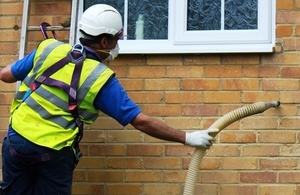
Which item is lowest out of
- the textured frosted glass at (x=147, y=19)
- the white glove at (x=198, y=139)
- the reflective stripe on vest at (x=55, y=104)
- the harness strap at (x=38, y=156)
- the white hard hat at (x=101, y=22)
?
the harness strap at (x=38, y=156)

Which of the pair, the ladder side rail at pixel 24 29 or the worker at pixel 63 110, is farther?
the ladder side rail at pixel 24 29

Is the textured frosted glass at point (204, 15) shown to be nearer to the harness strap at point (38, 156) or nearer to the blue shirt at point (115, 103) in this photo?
the blue shirt at point (115, 103)

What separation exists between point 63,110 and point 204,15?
4.13 feet

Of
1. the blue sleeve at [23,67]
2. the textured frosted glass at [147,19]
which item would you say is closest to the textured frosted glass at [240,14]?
the textured frosted glass at [147,19]

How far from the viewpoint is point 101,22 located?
153 inches

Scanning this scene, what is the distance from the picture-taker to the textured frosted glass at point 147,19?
455 cm

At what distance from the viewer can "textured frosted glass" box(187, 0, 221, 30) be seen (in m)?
4.48

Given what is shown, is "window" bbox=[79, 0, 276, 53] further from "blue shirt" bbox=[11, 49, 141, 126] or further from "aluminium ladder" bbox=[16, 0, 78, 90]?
"blue shirt" bbox=[11, 49, 141, 126]

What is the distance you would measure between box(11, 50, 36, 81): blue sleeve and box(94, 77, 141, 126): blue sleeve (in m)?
0.50

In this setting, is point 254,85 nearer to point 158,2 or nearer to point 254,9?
point 254,9

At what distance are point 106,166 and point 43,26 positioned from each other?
1.02 m

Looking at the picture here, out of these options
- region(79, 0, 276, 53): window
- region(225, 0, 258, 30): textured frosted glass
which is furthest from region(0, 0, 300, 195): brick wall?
region(225, 0, 258, 30): textured frosted glass

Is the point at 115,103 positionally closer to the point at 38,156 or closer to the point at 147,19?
the point at 38,156

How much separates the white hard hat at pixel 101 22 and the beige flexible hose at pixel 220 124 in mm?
840
